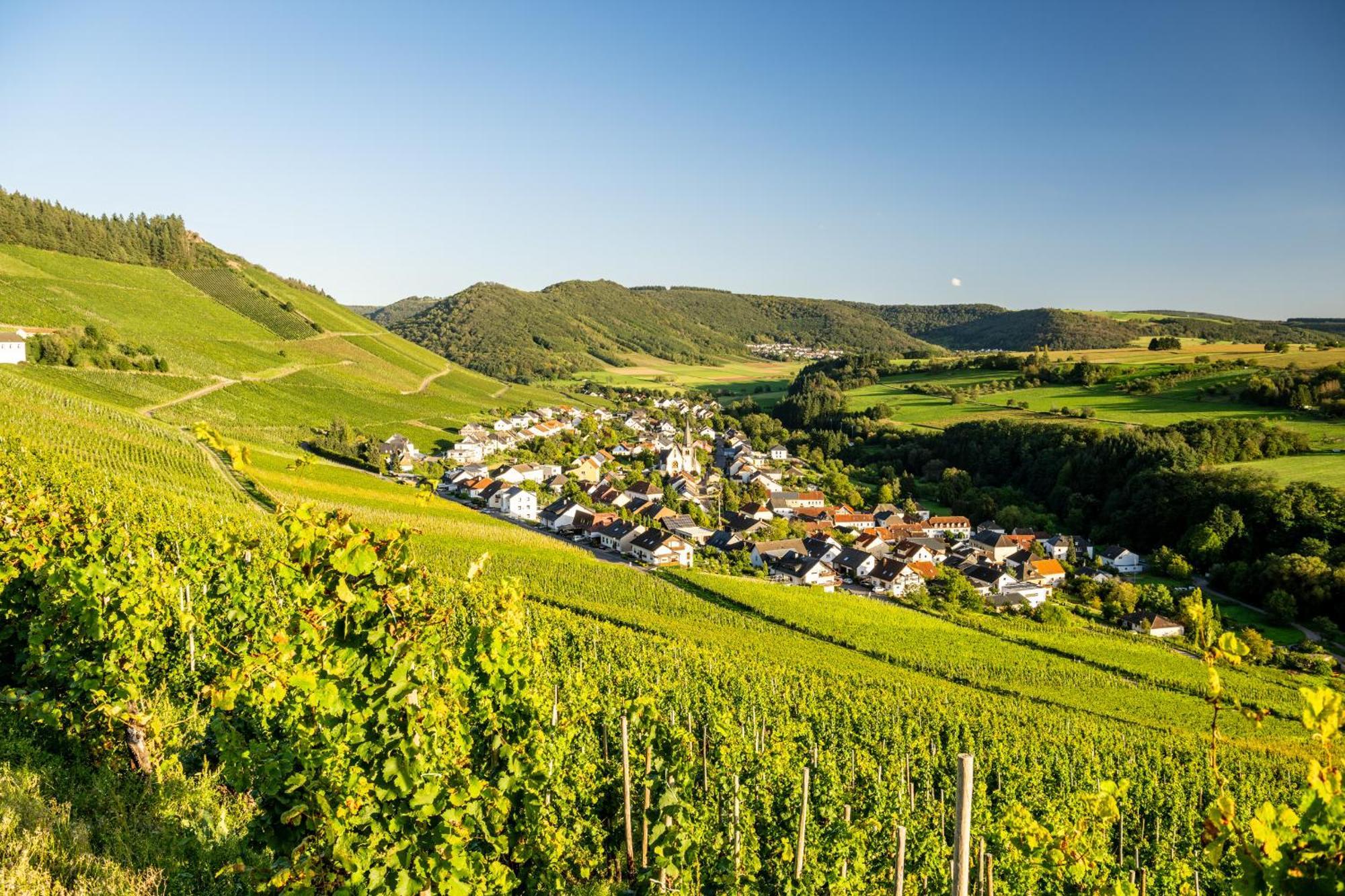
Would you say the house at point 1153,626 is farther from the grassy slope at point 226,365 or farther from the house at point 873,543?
the grassy slope at point 226,365

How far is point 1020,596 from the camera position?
48.2 metres

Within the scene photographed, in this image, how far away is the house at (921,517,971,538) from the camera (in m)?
67.1

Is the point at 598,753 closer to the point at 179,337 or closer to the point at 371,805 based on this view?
the point at 371,805

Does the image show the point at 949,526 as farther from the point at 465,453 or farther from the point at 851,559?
the point at 465,453

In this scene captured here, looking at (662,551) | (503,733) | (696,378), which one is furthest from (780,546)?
(696,378)

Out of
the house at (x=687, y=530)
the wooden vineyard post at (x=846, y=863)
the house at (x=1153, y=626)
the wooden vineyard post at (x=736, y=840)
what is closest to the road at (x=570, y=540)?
the house at (x=687, y=530)

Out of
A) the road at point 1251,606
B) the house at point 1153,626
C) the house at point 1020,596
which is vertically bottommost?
the road at point 1251,606

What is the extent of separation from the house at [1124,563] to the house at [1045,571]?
6.25 meters

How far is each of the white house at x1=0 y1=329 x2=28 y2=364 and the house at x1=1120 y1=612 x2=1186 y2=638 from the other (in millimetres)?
81183

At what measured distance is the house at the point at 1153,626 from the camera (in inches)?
1709

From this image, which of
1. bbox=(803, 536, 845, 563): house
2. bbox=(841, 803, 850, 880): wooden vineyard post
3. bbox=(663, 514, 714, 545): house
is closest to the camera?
bbox=(841, 803, 850, 880): wooden vineyard post

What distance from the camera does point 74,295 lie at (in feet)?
256

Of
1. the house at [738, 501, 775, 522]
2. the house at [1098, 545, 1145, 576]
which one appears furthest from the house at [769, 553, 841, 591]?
the house at [1098, 545, 1145, 576]

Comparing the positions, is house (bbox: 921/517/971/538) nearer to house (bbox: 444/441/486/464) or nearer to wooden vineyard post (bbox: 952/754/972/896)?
house (bbox: 444/441/486/464)
